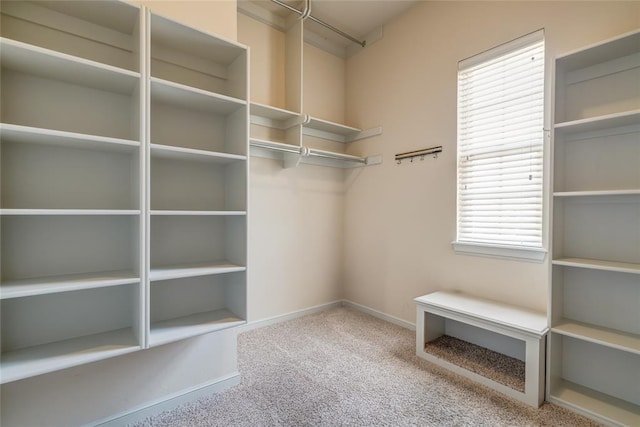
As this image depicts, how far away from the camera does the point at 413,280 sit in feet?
9.36

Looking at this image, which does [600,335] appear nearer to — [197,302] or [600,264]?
[600,264]

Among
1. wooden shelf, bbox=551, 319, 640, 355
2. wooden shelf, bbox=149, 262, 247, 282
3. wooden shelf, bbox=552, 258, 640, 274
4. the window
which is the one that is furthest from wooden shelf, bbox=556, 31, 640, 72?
wooden shelf, bbox=149, 262, 247, 282

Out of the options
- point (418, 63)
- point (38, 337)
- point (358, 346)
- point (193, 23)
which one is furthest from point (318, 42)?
point (38, 337)

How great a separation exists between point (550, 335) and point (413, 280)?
121 cm

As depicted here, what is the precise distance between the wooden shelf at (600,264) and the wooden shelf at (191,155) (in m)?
2.02

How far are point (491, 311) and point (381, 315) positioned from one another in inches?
51.4

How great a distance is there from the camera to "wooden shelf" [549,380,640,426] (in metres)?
1.56

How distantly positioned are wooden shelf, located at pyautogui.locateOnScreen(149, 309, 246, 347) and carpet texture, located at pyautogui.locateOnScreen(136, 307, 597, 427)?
52 centimetres

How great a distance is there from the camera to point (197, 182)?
6.16 ft

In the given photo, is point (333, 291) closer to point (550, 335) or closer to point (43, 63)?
point (550, 335)

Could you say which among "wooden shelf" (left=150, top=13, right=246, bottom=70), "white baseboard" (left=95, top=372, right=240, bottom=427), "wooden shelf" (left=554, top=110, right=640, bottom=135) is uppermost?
"wooden shelf" (left=150, top=13, right=246, bottom=70)

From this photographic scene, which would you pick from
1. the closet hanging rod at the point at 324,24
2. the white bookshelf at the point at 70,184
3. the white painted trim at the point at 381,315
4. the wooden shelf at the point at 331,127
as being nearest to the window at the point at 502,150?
the white painted trim at the point at 381,315

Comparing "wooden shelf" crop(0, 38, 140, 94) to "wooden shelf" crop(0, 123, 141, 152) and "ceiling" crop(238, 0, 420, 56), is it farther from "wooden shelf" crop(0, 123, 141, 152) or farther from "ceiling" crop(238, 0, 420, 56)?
"ceiling" crop(238, 0, 420, 56)

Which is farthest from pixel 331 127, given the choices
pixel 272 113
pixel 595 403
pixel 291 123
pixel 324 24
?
pixel 595 403
